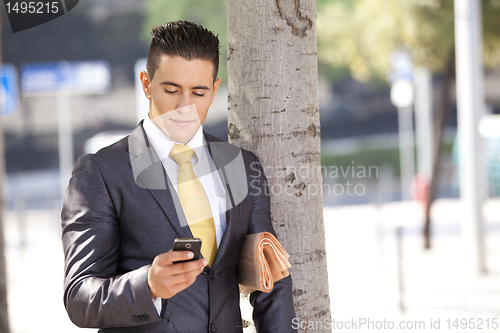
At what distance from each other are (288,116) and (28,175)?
2577 centimetres

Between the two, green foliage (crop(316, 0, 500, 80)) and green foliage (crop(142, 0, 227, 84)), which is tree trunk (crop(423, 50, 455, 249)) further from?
green foliage (crop(142, 0, 227, 84))

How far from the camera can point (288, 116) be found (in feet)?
8.42

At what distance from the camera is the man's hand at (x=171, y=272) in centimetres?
169

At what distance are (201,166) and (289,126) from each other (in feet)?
1.79

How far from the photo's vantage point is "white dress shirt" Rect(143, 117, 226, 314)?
210 cm

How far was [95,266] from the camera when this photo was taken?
6.13ft

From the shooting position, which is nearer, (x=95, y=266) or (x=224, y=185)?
(x=95, y=266)

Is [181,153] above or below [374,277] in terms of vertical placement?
above

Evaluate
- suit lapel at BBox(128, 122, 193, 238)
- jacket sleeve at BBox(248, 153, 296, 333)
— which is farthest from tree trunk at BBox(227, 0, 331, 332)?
suit lapel at BBox(128, 122, 193, 238)

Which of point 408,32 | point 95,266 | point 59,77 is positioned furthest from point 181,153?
point 59,77

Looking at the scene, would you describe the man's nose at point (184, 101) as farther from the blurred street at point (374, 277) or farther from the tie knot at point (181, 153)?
the blurred street at point (374, 277)

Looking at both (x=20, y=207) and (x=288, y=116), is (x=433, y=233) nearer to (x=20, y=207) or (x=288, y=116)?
(x=20, y=207)

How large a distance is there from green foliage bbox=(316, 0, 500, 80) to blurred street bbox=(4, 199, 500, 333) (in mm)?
2550

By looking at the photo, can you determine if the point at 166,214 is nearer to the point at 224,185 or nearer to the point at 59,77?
the point at 224,185
